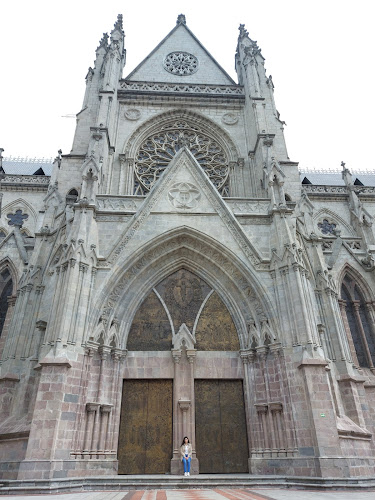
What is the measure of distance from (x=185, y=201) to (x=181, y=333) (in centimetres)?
519

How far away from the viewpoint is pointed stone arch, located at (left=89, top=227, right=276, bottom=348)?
11.8 metres

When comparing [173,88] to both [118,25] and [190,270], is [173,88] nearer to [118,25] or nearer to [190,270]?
[118,25]

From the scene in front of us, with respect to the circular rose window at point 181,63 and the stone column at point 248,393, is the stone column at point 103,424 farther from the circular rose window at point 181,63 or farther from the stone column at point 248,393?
the circular rose window at point 181,63

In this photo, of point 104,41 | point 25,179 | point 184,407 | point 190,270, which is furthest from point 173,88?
point 184,407

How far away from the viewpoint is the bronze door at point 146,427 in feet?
34.0

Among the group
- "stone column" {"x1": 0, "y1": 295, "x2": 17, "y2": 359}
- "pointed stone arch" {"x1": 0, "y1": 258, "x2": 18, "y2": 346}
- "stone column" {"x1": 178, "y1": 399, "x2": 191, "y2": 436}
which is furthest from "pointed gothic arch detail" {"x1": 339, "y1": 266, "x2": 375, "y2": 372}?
"pointed stone arch" {"x1": 0, "y1": 258, "x2": 18, "y2": 346}

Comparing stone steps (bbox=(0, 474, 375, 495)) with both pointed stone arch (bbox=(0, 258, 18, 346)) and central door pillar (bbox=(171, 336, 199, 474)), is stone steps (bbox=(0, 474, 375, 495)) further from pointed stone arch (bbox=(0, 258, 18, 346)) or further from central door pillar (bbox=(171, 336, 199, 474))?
pointed stone arch (bbox=(0, 258, 18, 346))

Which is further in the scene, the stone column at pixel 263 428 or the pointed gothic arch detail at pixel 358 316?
the pointed gothic arch detail at pixel 358 316

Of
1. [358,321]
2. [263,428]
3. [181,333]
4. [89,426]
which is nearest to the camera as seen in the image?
[89,426]

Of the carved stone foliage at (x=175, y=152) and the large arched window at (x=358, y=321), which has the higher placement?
the carved stone foliage at (x=175, y=152)

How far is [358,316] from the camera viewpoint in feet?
50.2

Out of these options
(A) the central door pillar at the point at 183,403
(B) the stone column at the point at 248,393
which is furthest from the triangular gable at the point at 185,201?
(A) the central door pillar at the point at 183,403

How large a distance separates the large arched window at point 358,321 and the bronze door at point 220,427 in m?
5.93

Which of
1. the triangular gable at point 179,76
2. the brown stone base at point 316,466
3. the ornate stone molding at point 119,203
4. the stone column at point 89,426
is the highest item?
the triangular gable at point 179,76
